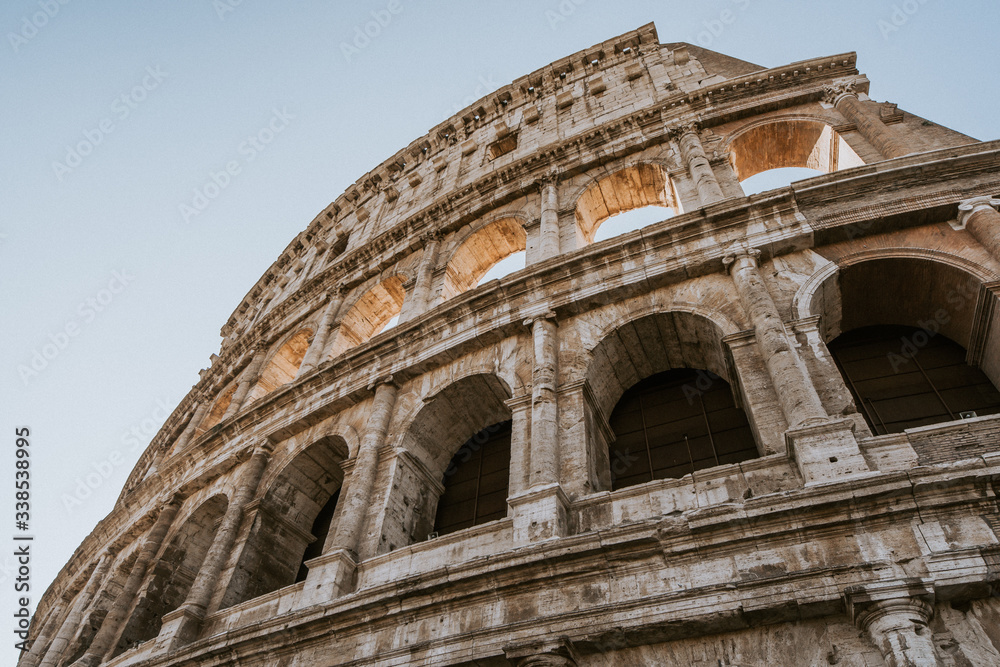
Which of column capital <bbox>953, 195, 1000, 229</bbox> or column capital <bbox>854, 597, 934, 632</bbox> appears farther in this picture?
column capital <bbox>953, 195, 1000, 229</bbox>

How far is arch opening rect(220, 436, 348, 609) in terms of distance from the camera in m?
9.14

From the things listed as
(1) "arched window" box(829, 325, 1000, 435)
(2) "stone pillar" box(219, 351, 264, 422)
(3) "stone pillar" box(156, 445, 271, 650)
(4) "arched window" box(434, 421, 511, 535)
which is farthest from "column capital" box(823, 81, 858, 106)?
Answer: (2) "stone pillar" box(219, 351, 264, 422)

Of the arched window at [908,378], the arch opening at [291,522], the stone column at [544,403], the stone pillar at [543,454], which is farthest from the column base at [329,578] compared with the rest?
the arched window at [908,378]

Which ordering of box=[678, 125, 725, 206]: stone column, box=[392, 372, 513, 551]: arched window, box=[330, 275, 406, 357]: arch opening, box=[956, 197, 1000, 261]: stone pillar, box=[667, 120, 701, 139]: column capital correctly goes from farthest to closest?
box=[330, 275, 406, 357]: arch opening < box=[667, 120, 701, 139]: column capital < box=[678, 125, 725, 206]: stone column < box=[392, 372, 513, 551]: arched window < box=[956, 197, 1000, 261]: stone pillar

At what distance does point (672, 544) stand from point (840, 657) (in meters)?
1.36

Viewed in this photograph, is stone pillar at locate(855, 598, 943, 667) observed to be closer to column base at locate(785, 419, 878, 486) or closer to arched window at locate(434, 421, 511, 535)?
column base at locate(785, 419, 878, 486)

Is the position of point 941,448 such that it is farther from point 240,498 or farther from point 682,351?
point 240,498

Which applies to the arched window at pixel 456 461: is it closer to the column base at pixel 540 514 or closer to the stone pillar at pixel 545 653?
the column base at pixel 540 514

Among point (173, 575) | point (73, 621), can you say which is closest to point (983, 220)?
point (173, 575)

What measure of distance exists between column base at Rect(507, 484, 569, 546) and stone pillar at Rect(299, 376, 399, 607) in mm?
2157

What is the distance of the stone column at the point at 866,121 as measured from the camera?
381 inches

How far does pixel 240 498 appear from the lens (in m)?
9.86

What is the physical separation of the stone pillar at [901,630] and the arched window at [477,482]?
4.68 meters

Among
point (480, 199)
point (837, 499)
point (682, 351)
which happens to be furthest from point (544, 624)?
point (480, 199)
